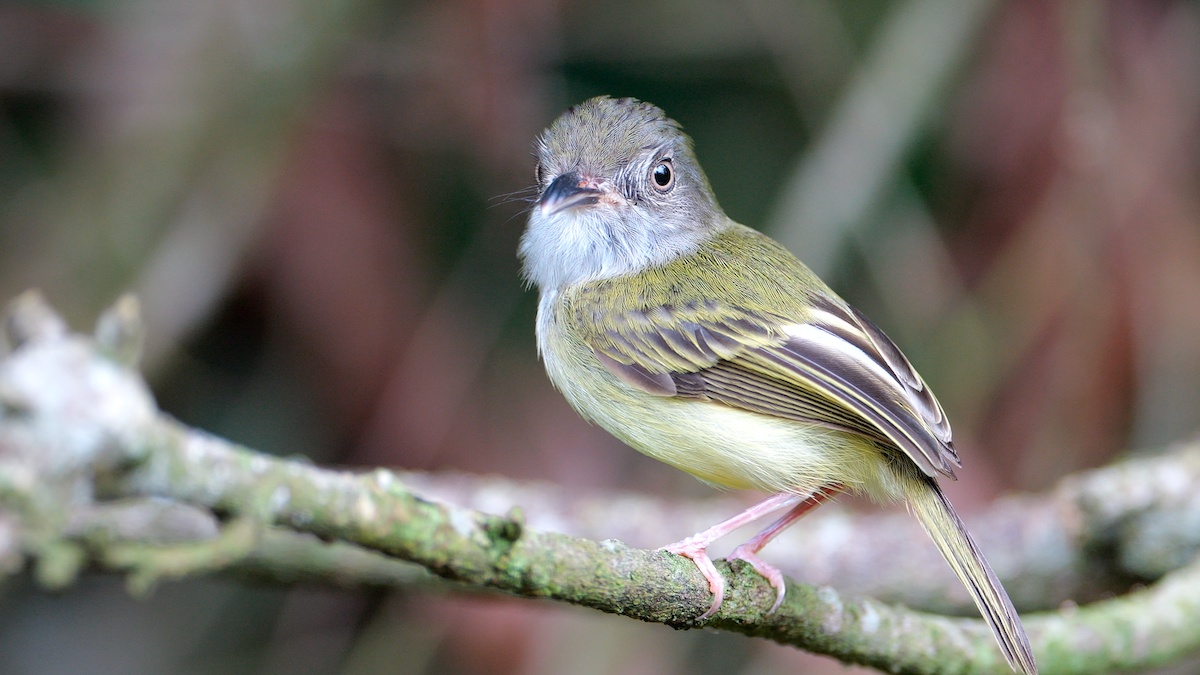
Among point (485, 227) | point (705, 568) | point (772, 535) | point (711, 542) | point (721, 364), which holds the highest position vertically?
point (485, 227)

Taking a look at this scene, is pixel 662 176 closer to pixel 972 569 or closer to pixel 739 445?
pixel 739 445

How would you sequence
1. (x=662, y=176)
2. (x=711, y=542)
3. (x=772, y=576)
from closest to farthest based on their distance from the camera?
(x=772, y=576) → (x=711, y=542) → (x=662, y=176)

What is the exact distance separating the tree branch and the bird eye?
1.67 m

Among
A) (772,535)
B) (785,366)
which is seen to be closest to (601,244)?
(785,366)

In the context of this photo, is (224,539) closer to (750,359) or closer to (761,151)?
(750,359)

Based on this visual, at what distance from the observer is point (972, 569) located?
103 inches

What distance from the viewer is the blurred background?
452 cm

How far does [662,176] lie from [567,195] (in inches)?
22.0

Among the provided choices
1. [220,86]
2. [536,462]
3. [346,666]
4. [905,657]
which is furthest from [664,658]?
[220,86]

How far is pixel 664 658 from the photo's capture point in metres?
4.79

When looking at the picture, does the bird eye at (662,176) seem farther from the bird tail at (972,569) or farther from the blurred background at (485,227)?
the bird tail at (972,569)

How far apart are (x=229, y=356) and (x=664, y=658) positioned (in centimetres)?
287

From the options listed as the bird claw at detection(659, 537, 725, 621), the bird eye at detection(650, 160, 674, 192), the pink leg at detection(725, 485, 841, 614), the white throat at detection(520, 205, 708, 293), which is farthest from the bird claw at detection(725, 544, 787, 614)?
the bird eye at detection(650, 160, 674, 192)

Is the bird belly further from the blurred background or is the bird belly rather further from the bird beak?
the blurred background
